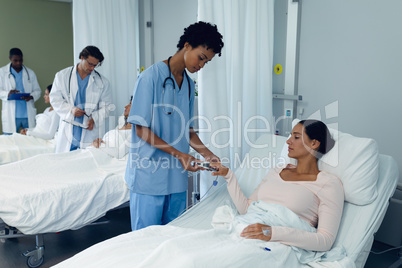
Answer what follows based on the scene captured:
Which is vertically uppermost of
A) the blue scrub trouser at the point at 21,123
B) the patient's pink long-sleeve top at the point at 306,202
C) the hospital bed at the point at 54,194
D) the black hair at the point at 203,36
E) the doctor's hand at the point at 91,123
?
the black hair at the point at 203,36

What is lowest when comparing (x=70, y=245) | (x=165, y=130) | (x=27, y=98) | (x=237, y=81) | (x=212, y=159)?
(x=70, y=245)

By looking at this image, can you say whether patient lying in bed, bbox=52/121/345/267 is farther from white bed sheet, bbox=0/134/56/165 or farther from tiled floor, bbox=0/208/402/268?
white bed sheet, bbox=0/134/56/165

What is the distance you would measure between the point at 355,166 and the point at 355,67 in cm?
87

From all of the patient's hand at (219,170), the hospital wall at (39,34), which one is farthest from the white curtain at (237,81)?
the hospital wall at (39,34)

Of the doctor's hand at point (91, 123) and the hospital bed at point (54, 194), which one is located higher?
the doctor's hand at point (91, 123)

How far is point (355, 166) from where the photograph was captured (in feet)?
5.40

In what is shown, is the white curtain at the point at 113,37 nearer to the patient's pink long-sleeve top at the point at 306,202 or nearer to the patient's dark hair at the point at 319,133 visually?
the patient's pink long-sleeve top at the point at 306,202

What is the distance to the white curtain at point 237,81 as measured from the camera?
2.16m

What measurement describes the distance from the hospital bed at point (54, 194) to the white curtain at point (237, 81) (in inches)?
24.1

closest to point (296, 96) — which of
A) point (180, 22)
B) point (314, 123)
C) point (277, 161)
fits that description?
point (277, 161)

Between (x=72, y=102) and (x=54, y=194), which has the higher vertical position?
(x=72, y=102)

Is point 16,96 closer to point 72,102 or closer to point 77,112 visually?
point 72,102

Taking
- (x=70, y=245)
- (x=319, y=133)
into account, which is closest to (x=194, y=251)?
(x=319, y=133)

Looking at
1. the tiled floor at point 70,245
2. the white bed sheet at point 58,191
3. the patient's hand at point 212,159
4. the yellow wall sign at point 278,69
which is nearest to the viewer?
the patient's hand at point 212,159
